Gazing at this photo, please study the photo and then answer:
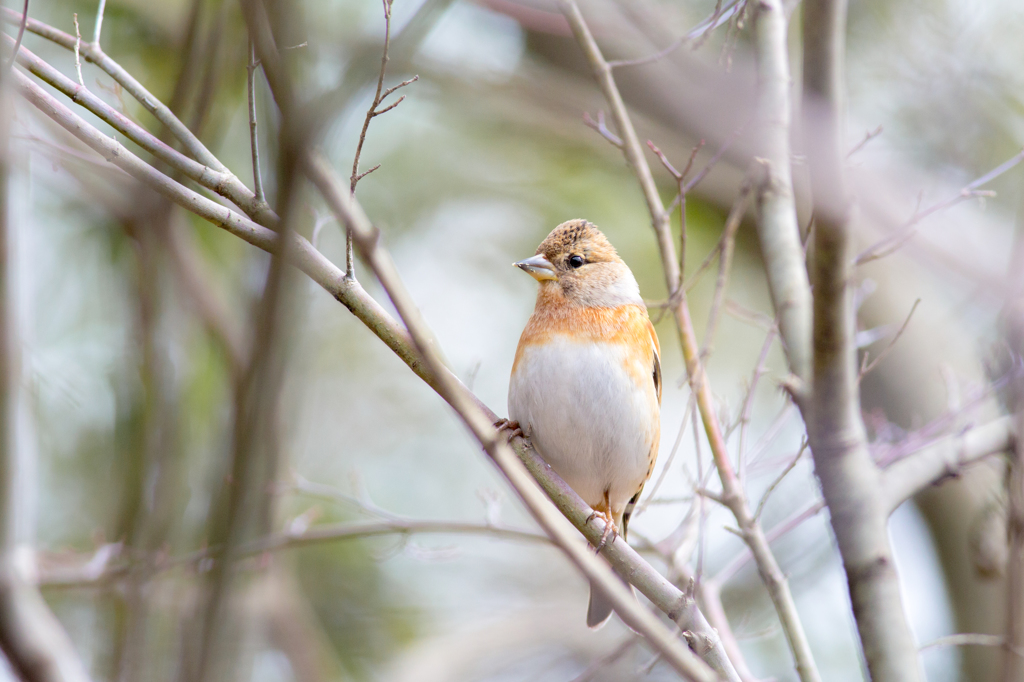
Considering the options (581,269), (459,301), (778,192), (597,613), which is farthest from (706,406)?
(459,301)

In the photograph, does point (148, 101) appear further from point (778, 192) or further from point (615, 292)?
point (778, 192)

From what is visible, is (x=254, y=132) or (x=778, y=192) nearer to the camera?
(x=254, y=132)

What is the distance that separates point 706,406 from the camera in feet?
12.2

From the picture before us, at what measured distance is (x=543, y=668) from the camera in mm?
6832

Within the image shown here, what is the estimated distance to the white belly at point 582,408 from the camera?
421cm

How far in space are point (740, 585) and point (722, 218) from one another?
11.5 ft

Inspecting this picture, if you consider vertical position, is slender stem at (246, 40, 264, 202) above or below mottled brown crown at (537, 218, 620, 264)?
below

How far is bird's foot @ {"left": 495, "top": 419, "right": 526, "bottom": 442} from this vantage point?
13.2 ft

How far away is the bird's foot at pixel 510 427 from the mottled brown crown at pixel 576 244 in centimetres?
99

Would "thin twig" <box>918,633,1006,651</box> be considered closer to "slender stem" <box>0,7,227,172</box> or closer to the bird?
the bird

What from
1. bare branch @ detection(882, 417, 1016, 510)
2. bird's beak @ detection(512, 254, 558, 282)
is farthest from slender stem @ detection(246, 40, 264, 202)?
bare branch @ detection(882, 417, 1016, 510)

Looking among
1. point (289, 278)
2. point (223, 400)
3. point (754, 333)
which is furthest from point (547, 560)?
point (289, 278)

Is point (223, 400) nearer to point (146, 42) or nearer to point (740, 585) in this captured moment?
point (146, 42)

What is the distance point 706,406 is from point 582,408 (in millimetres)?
681
